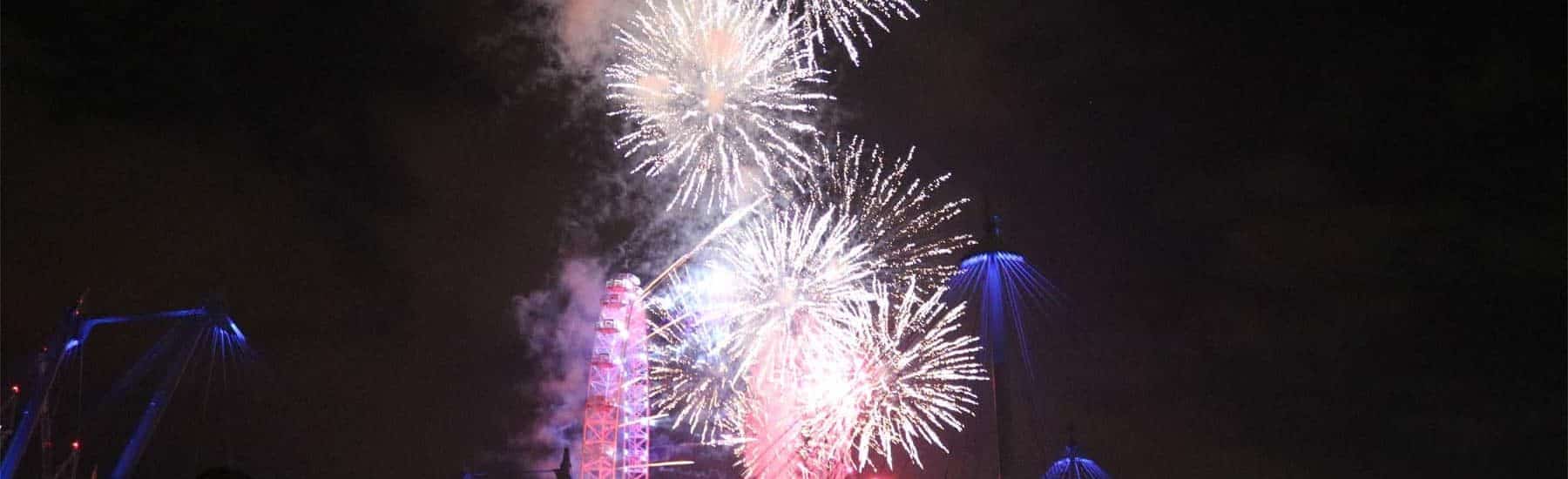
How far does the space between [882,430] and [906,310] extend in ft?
11.0

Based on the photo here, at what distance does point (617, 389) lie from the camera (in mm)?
50906

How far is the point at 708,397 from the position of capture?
2980 centimetres

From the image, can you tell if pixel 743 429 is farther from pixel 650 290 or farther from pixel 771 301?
pixel 650 290

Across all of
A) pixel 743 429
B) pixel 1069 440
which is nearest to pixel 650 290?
pixel 743 429

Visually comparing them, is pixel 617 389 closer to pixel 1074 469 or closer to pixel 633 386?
pixel 633 386

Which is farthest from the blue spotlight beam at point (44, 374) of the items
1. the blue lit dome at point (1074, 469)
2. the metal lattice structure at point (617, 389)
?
the blue lit dome at point (1074, 469)

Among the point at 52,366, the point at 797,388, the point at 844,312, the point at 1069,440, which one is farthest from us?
the point at 1069,440

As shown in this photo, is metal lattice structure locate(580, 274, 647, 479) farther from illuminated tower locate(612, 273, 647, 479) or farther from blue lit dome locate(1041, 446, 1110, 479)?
blue lit dome locate(1041, 446, 1110, 479)

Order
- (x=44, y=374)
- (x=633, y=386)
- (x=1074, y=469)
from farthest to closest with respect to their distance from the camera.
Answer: (x=1074, y=469)
(x=633, y=386)
(x=44, y=374)

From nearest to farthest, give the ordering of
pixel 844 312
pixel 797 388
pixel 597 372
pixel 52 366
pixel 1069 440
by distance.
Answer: pixel 844 312, pixel 797 388, pixel 52 366, pixel 597 372, pixel 1069 440

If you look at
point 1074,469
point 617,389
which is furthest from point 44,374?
point 1074,469

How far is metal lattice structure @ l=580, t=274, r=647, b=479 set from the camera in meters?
50.6

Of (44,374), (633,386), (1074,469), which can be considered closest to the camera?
(44,374)

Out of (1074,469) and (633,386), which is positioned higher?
(633,386)
